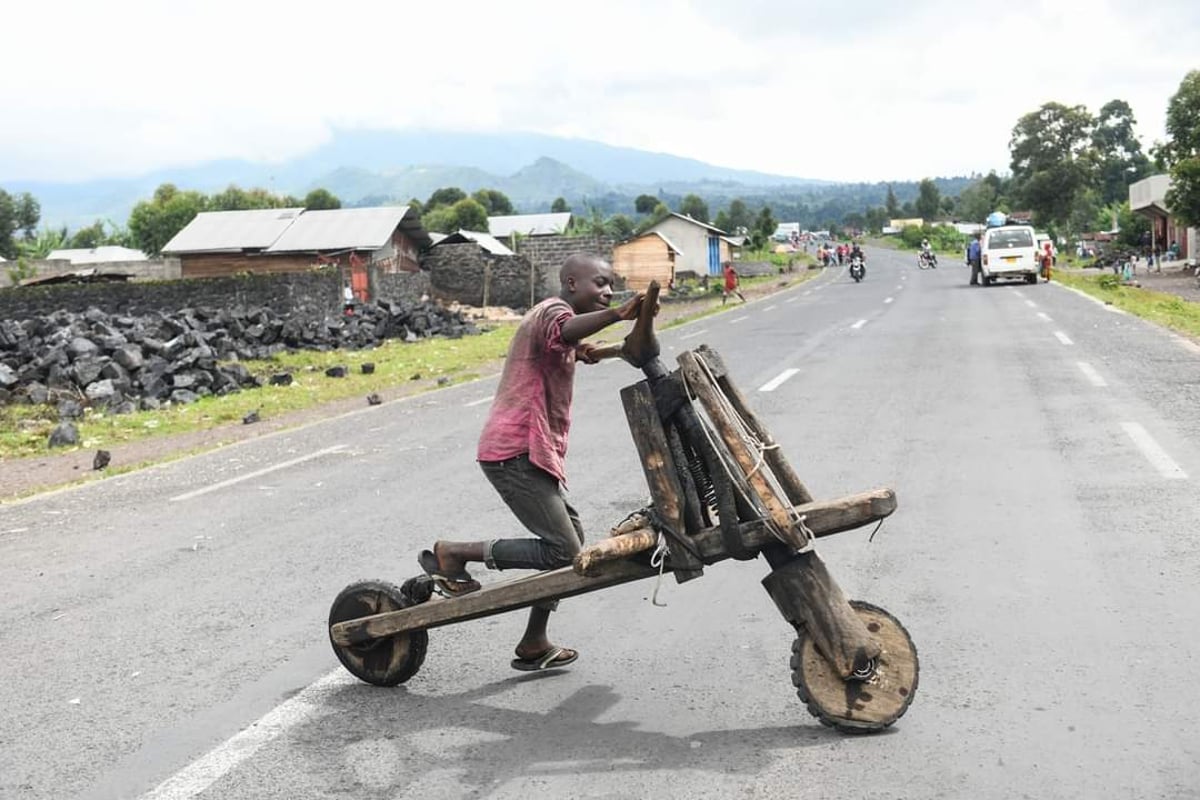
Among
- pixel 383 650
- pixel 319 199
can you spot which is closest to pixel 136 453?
pixel 383 650

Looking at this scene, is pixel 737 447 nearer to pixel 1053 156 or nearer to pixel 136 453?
pixel 136 453

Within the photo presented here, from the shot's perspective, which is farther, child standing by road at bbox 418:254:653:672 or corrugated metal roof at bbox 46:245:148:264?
corrugated metal roof at bbox 46:245:148:264

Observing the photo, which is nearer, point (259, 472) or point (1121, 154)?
point (259, 472)

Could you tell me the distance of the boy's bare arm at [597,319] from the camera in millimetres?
4066

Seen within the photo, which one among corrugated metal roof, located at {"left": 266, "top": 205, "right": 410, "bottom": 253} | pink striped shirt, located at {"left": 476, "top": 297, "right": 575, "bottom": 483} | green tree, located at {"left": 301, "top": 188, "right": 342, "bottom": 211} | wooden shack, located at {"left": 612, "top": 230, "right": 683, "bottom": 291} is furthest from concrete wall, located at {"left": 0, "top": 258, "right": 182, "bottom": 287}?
green tree, located at {"left": 301, "top": 188, "right": 342, "bottom": 211}

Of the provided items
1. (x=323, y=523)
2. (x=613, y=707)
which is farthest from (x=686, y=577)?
(x=323, y=523)

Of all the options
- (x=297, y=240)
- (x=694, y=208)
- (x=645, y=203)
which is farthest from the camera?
(x=645, y=203)

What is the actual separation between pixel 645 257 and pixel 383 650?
5823cm

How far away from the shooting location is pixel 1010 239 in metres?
41.0

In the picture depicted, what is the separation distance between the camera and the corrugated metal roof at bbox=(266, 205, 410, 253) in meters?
50.8

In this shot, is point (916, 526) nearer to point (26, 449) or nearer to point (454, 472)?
point (454, 472)

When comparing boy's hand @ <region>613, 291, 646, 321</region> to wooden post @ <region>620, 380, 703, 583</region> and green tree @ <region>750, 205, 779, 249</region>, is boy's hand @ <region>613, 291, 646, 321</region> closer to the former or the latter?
wooden post @ <region>620, 380, 703, 583</region>

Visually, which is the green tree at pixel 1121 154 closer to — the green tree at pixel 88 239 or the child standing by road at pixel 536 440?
the green tree at pixel 88 239

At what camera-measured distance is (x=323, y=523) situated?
826 cm
